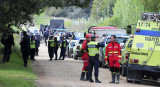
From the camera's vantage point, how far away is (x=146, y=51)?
1920 centimetres

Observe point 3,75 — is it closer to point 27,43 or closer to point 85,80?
point 85,80

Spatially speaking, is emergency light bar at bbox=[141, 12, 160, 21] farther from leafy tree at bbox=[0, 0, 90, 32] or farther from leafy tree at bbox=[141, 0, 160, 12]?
leafy tree at bbox=[141, 0, 160, 12]

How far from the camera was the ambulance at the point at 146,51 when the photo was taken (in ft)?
62.7

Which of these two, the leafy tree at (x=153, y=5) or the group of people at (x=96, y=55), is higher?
the leafy tree at (x=153, y=5)

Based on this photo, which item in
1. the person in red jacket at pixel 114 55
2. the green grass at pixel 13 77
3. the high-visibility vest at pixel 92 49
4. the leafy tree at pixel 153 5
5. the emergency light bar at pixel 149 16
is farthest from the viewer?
the leafy tree at pixel 153 5

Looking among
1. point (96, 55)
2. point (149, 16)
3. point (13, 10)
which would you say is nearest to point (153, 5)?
point (149, 16)

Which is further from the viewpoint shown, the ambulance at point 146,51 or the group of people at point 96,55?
the ambulance at point 146,51

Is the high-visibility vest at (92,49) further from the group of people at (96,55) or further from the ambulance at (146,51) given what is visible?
the ambulance at (146,51)

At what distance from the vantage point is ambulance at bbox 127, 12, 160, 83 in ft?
62.7

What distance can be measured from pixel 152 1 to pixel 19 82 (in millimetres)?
20709

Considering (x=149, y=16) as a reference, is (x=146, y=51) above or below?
below

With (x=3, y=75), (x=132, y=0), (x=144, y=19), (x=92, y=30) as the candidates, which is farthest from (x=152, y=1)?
(x=3, y=75)

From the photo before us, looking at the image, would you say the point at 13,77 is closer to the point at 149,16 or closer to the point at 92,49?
the point at 92,49

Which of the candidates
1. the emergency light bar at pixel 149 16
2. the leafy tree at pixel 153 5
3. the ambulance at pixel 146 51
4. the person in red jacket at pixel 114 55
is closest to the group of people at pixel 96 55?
the person in red jacket at pixel 114 55
